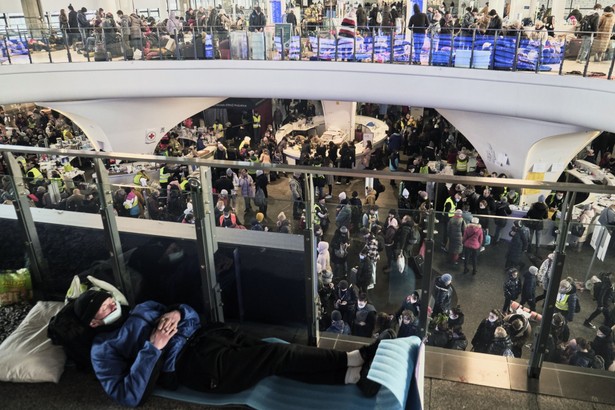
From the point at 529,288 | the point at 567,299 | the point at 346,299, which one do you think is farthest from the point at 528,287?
the point at 346,299

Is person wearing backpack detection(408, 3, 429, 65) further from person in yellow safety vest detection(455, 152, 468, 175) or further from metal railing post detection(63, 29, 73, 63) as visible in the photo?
metal railing post detection(63, 29, 73, 63)

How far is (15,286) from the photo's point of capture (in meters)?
4.02

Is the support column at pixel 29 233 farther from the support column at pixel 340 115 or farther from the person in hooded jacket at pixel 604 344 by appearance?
the support column at pixel 340 115

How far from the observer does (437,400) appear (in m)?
3.04

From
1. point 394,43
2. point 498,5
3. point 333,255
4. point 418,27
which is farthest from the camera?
point 498,5

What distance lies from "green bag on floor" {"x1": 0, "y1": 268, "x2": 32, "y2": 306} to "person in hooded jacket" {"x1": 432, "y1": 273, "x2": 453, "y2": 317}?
10.1 feet

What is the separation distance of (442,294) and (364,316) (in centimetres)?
69

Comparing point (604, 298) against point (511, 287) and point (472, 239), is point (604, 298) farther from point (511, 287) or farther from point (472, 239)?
point (472, 239)

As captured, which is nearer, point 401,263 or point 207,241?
point 207,241

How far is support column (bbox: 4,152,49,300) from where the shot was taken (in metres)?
3.81

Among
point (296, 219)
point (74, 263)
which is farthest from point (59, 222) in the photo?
point (296, 219)

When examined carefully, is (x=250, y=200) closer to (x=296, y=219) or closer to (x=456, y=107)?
(x=296, y=219)

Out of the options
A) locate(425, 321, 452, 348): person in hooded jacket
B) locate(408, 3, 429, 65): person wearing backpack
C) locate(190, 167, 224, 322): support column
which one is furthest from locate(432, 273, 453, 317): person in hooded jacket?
locate(408, 3, 429, 65): person wearing backpack

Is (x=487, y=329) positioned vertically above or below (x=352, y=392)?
below
